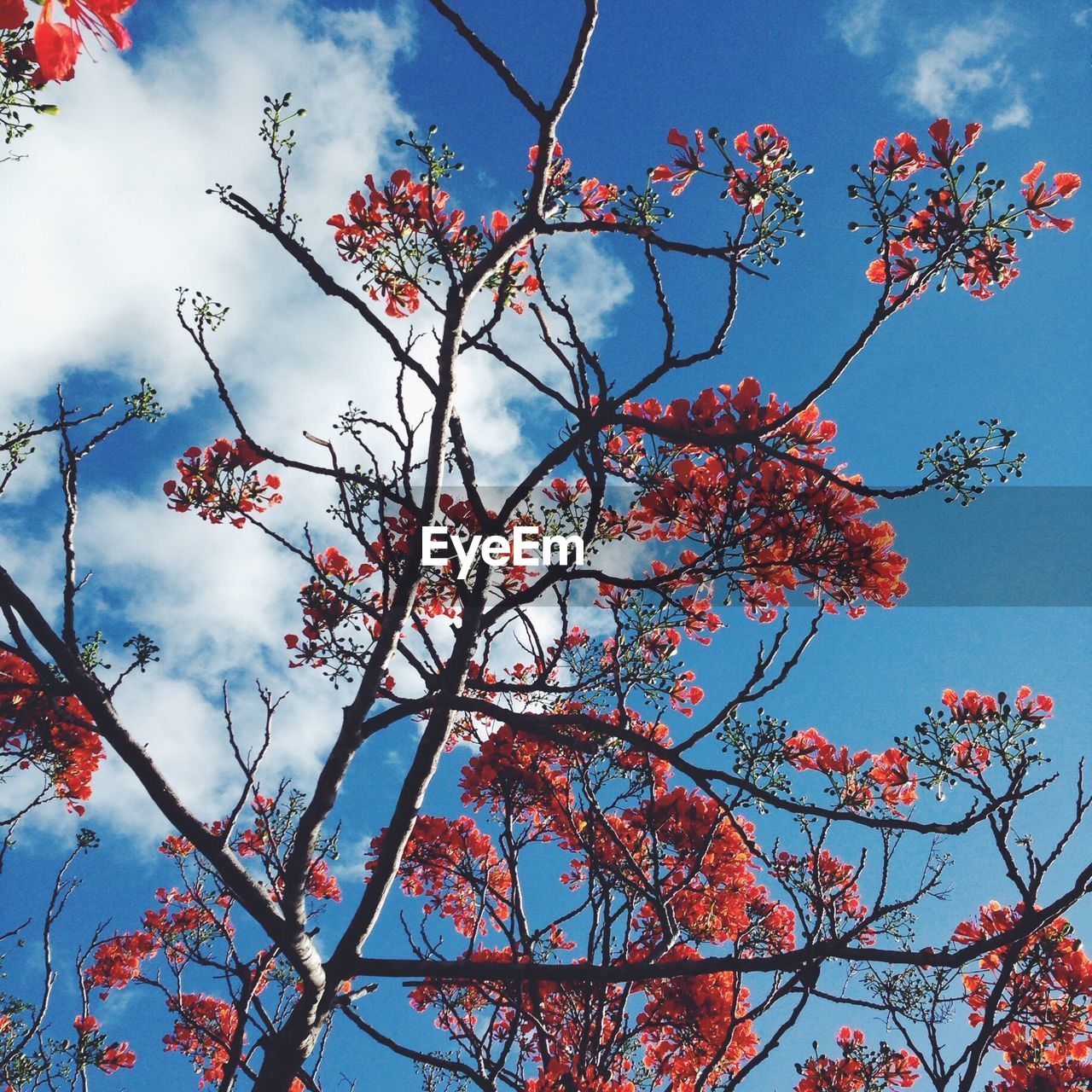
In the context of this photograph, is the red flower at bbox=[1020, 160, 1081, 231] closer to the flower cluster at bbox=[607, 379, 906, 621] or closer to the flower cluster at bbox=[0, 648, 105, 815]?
the flower cluster at bbox=[607, 379, 906, 621]

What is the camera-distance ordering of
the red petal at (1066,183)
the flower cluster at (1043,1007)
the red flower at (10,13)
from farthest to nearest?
the flower cluster at (1043,1007) → the red petal at (1066,183) → the red flower at (10,13)

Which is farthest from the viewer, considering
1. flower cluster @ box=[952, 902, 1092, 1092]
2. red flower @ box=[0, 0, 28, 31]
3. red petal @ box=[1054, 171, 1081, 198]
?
flower cluster @ box=[952, 902, 1092, 1092]

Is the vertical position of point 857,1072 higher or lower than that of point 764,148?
lower

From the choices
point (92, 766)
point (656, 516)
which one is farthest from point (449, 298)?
point (92, 766)

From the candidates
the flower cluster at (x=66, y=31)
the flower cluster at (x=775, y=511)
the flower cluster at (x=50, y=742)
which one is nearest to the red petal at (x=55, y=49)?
the flower cluster at (x=66, y=31)

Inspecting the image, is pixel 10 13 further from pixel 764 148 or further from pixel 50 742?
pixel 50 742

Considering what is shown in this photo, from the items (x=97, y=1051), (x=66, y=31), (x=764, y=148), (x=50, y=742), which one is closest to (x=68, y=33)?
(x=66, y=31)

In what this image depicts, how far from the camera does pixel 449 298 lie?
331cm

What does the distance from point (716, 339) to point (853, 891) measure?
238 inches

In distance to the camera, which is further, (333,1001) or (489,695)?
(489,695)

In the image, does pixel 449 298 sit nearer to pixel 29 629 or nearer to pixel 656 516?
pixel 656 516

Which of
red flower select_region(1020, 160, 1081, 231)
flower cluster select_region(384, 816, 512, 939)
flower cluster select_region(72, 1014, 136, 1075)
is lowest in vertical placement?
flower cluster select_region(72, 1014, 136, 1075)

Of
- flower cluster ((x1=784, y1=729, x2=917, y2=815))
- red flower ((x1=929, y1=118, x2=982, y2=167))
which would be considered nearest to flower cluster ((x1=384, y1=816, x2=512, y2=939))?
flower cluster ((x1=784, y1=729, x2=917, y2=815))

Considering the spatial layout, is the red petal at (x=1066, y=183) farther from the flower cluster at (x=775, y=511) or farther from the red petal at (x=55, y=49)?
the red petal at (x=55, y=49)
